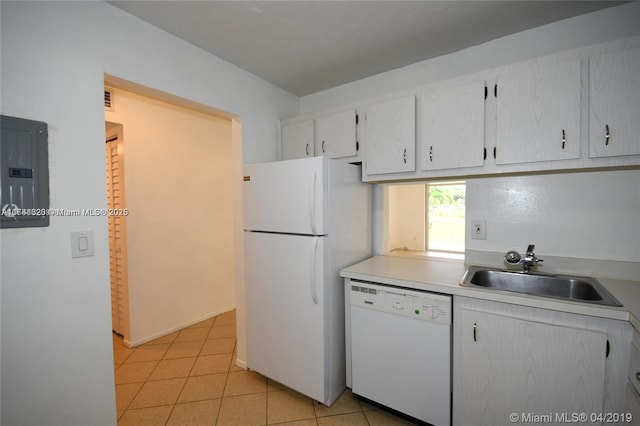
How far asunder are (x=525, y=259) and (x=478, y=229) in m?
0.33

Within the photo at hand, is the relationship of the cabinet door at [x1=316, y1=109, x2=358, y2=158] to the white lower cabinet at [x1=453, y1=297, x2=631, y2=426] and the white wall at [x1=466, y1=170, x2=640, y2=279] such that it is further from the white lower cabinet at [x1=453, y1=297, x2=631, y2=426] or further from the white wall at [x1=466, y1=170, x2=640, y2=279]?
the white lower cabinet at [x1=453, y1=297, x2=631, y2=426]

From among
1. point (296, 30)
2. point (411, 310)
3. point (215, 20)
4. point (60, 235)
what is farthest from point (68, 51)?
point (411, 310)

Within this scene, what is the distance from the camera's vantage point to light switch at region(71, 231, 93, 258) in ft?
4.49

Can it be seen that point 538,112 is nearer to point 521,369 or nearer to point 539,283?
point 539,283

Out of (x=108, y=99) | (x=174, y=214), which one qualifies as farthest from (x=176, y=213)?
(x=108, y=99)

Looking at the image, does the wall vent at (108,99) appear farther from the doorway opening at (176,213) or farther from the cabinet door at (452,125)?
the cabinet door at (452,125)

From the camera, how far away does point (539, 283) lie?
1.73 m

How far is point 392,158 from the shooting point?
198 centimetres

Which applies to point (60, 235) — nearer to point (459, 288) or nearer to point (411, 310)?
Answer: point (411, 310)

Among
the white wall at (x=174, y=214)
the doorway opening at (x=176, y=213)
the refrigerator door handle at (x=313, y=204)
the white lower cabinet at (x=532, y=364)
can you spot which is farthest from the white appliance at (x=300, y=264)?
the white wall at (x=174, y=214)

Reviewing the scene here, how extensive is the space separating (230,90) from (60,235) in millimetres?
1482

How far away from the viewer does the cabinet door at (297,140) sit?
7.92ft

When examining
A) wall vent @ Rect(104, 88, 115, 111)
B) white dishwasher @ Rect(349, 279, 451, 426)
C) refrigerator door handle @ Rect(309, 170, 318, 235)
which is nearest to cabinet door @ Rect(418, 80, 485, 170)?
refrigerator door handle @ Rect(309, 170, 318, 235)

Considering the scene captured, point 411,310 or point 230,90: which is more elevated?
point 230,90
